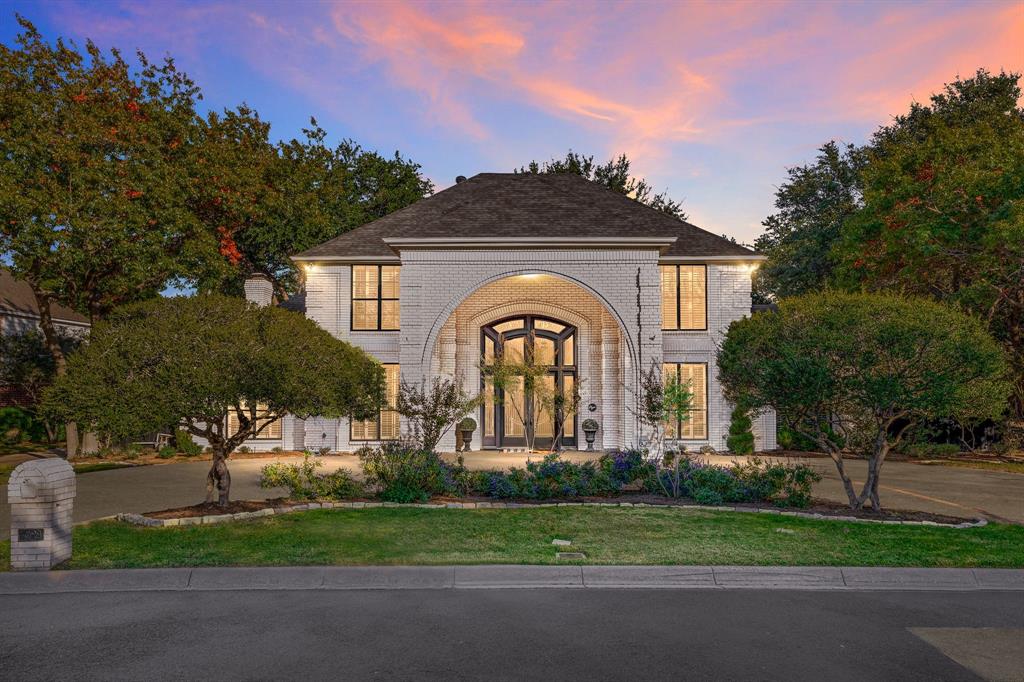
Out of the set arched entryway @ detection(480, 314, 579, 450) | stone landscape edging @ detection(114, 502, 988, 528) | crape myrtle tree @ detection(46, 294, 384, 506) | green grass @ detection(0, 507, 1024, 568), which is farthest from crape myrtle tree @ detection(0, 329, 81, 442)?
green grass @ detection(0, 507, 1024, 568)

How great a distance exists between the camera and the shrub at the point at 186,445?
21.7 m

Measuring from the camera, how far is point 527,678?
4863 millimetres

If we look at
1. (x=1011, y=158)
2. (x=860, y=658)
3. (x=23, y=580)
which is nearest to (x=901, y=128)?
(x=1011, y=158)

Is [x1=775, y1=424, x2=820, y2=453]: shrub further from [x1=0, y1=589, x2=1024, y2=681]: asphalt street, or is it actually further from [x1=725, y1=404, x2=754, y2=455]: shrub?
[x1=0, y1=589, x2=1024, y2=681]: asphalt street

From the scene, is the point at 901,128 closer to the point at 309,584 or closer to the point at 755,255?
the point at 755,255

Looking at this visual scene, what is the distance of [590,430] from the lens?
22.6 metres

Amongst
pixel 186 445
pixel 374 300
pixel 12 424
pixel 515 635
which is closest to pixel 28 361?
pixel 12 424

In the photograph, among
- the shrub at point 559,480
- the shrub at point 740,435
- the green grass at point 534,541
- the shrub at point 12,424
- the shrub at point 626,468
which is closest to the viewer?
the green grass at point 534,541

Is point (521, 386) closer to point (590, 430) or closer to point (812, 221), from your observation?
point (590, 430)

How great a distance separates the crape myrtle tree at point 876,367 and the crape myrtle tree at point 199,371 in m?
6.92

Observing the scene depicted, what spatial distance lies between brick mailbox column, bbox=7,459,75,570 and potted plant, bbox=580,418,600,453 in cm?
1627

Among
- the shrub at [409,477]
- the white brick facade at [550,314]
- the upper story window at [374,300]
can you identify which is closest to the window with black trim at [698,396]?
the white brick facade at [550,314]

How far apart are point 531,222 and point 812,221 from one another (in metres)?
30.7

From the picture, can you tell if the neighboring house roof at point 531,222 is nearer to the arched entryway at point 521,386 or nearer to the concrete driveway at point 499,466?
the arched entryway at point 521,386
